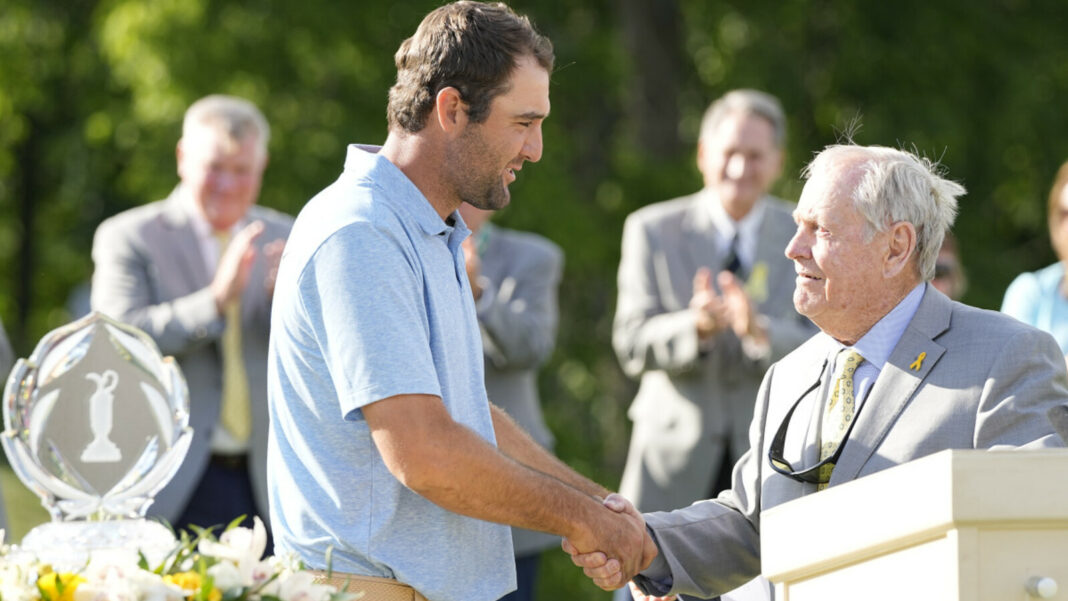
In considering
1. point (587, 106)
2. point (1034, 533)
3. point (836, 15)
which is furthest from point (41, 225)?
point (1034, 533)

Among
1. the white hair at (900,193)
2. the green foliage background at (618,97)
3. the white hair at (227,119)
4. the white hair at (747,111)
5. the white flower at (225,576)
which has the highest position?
the green foliage background at (618,97)

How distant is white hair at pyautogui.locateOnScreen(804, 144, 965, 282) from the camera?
404 cm

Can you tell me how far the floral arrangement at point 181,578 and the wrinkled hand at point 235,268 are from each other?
2980 mm

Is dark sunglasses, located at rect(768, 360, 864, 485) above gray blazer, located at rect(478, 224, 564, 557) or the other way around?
the other way around

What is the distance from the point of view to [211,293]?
20.1ft

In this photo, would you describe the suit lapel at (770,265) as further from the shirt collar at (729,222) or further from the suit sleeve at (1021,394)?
the suit sleeve at (1021,394)

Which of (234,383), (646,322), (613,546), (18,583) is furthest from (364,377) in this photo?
(646,322)

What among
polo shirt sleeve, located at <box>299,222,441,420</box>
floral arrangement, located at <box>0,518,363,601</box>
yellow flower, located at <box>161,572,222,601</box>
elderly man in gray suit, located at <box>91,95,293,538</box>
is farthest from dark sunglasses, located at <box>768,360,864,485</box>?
elderly man in gray suit, located at <box>91,95,293,538</box>

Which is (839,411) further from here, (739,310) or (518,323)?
(518,323)

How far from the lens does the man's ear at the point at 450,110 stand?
Answer: 12.3 ft

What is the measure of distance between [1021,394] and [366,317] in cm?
152

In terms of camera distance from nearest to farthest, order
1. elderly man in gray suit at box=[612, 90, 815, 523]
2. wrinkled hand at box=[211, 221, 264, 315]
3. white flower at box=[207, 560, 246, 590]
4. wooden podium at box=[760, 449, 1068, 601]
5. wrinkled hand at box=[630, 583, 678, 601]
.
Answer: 1. wooden podium at box=[760, 449, 1068, 601]
2. white flower at box=[207, 560, 246, 590]
3. wrinkled hand at box=[630, 583, 678, 601]
4. wrinkled hand at box=[211, 221, 264, 315]
5. elderly man in gray suit at box=[612, 90, 815, 523]

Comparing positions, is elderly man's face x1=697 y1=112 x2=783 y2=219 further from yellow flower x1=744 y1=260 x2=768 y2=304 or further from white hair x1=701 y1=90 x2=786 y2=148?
yellow flower x1=744 y1=260 x2=768 y2=304

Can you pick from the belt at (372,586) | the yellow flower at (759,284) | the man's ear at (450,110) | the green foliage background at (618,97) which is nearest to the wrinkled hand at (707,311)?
the yellow flower at (759,284)
